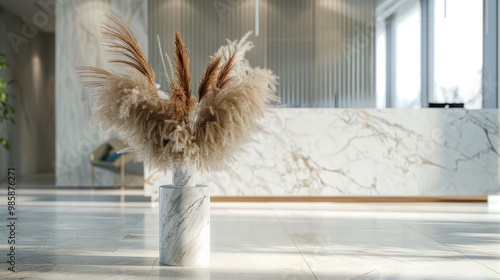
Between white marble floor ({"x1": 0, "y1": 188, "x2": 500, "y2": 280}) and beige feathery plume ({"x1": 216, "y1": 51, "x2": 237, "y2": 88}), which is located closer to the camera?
white marble floor ({"x1": 0, "y1": 188, "x2": 500, "y2": 280})

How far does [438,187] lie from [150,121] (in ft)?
15.1

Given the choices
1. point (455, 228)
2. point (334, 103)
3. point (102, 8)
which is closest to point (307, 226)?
point (455, 228)

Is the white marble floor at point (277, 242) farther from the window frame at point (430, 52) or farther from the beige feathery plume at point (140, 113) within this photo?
the window frame at point (430, 52)

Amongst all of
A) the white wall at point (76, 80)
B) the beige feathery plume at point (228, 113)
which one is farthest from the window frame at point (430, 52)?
the beige feathery plume at point (228, 113)

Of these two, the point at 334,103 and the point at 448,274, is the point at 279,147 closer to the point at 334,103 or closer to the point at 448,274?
the point at 334,103

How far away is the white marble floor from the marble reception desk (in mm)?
255

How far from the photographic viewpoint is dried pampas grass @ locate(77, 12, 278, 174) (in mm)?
3240

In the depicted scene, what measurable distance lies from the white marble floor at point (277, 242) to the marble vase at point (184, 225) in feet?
0.29

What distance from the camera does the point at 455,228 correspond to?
500cm

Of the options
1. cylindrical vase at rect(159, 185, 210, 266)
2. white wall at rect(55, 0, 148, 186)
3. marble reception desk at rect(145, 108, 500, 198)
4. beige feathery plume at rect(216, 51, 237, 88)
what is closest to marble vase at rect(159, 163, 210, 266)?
cylindrical vase at rect(159, 185, 210, 266)

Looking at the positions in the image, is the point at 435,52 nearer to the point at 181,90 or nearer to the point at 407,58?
the point at 407,58

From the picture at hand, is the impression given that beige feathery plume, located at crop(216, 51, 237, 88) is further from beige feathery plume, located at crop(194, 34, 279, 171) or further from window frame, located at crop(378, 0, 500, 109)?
window frame, located at crop(378, 0, 500, 109)

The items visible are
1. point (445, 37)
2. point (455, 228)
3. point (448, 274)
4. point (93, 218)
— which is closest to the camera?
point (448, 274)

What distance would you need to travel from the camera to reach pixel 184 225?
3275 millimetres
